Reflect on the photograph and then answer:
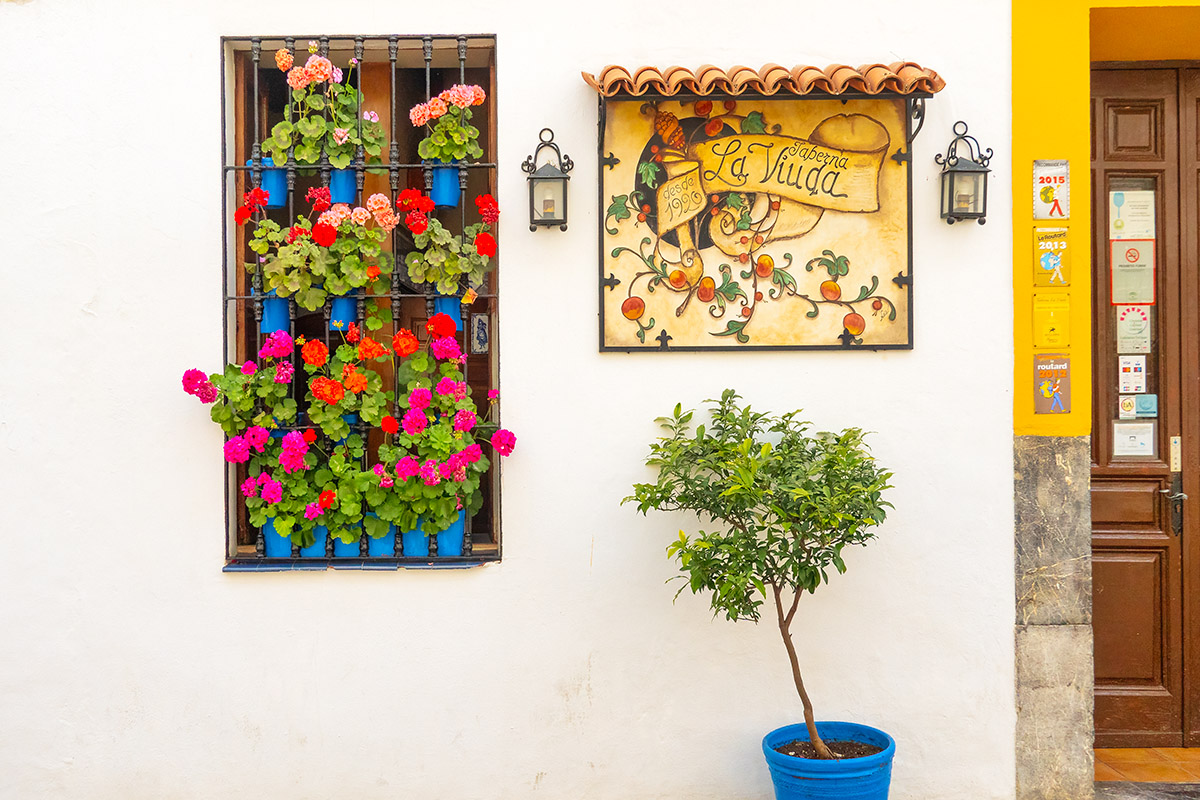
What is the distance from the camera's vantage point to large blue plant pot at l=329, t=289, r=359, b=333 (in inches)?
130

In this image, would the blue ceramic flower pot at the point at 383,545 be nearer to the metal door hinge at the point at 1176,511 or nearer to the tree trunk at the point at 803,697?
the tree trunk at the point at 803,697

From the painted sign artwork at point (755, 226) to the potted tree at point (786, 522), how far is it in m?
0.38

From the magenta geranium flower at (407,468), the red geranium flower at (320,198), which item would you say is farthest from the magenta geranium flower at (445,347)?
the red geranium flower at (320,198)

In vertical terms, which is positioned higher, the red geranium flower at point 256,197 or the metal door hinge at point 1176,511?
the red geranium flower at point 256,197

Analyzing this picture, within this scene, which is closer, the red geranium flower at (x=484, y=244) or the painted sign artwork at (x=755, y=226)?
the red geranium flower at (x=484, y=244)

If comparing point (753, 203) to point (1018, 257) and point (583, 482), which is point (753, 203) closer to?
point (1018, 257)

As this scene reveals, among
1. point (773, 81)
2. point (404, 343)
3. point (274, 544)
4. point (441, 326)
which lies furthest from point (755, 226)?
point (274, 544)

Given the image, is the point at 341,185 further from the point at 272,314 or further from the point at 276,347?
the point at 276,347

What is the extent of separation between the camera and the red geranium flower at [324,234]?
3.18 meters

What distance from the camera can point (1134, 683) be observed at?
3766mm

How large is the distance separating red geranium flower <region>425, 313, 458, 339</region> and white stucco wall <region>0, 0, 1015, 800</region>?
0.23 meters

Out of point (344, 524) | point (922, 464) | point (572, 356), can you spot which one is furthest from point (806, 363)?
point (344, 524)

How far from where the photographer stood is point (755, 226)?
333cm

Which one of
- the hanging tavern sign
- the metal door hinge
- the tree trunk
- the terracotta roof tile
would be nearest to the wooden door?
the metal door hinge
